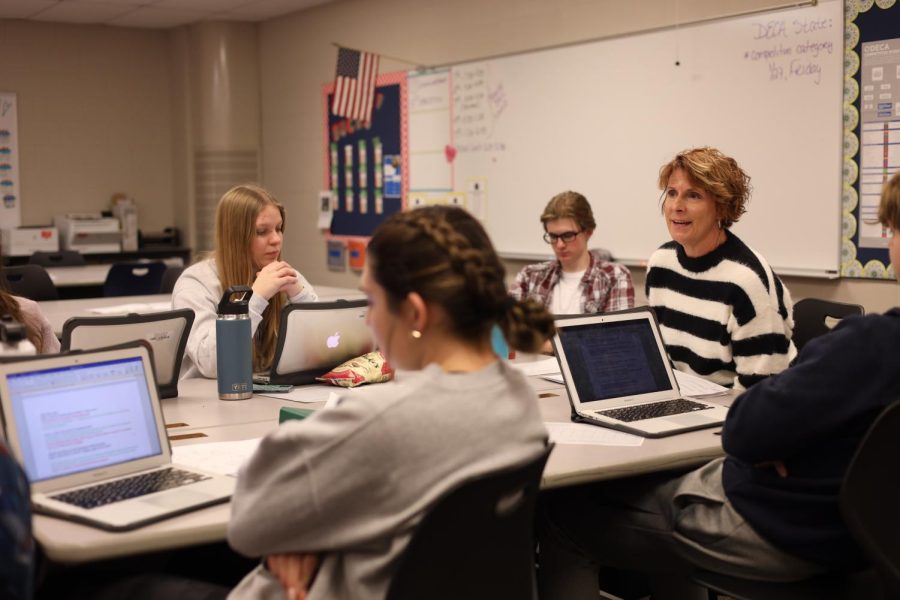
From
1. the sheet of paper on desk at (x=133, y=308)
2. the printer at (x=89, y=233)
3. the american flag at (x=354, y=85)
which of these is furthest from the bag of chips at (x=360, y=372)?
the printer at (x=89, y=233)

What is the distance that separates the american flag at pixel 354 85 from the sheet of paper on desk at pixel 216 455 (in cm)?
453

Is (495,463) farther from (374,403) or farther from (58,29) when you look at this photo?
(58,29)

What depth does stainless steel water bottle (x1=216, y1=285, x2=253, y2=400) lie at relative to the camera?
257cm

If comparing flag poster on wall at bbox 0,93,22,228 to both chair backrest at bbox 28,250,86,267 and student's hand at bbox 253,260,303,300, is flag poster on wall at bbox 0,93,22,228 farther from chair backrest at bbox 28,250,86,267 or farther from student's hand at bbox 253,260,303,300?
student's hand at bbox 253,260,303,300

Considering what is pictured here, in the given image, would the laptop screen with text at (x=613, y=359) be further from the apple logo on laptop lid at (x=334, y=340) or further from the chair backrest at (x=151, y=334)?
the chair backrest at (x=151, y=334)

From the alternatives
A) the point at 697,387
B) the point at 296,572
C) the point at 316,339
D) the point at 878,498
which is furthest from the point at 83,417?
the point at 697,387

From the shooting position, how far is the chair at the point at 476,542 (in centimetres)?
134

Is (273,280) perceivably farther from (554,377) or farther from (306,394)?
(554,377)

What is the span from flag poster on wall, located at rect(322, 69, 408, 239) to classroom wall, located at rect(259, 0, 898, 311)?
151 millimetres

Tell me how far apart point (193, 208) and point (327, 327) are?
5740 mm

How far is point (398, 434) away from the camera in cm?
133

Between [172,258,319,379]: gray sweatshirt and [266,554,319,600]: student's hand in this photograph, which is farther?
[172,258,319,379]: gray sweatshirt

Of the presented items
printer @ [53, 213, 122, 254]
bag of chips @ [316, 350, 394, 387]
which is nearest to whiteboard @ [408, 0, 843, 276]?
bag of chips @ [316, 350, 394, 387]

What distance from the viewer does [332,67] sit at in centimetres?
709
